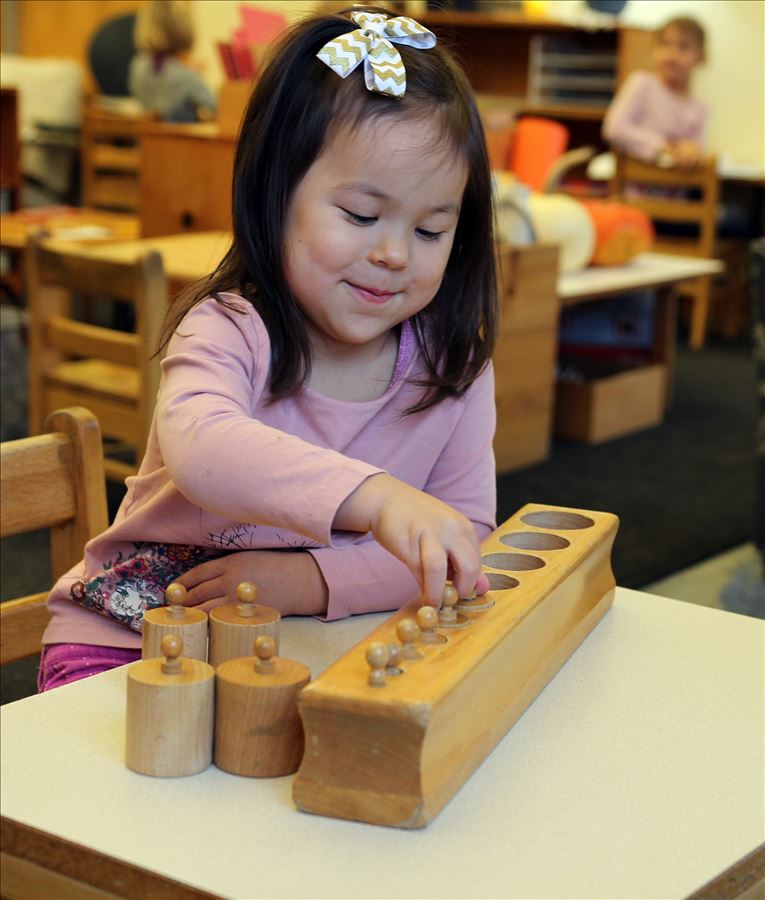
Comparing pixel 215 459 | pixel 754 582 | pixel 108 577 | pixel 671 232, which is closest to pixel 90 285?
pixel 754 582

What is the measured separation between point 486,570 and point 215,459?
18 centimetres

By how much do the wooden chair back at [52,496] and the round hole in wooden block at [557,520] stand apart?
0.34 metres

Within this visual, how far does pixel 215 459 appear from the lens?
2.55ft

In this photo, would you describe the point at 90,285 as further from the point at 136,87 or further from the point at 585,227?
the point at 136,87

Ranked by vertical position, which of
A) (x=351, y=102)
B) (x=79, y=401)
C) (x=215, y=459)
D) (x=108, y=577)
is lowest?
(x=79, y=401)

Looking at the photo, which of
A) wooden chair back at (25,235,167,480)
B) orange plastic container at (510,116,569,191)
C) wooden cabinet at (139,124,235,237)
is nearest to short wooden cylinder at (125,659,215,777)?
wooden chair back at (25,235,167,480)

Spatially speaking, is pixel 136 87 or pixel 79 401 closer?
pixel 79 401

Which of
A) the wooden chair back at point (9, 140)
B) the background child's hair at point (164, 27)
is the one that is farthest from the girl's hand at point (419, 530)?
the background child's hair at point (164, 27)

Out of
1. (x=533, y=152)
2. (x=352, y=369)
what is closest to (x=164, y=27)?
(x=533, y=152)

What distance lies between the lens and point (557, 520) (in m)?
0.94

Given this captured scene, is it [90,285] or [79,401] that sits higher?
[90,285]

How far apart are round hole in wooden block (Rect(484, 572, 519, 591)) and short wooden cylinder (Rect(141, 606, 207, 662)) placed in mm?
176

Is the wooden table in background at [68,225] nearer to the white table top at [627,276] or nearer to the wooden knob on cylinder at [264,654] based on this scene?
the white table top at [627,276]

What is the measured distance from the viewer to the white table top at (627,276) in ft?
11.6
